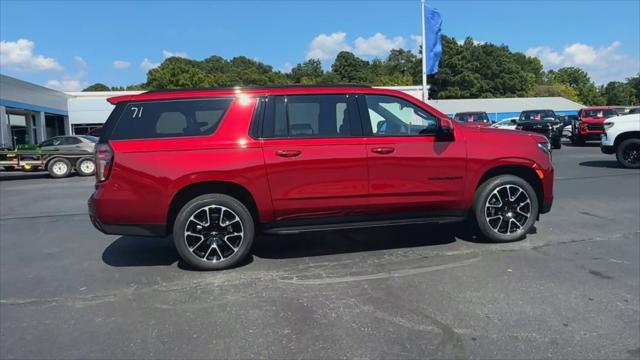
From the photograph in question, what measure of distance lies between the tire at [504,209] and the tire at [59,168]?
16408 millimetres

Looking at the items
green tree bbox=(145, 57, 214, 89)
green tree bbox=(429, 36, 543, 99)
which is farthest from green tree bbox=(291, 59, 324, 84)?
green tree bbox=(145, 57, 214, 89)

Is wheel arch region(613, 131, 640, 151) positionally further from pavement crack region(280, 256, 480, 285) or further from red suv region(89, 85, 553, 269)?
pavement crack region(280, 256, 480, 285)

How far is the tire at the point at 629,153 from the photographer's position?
541 inches

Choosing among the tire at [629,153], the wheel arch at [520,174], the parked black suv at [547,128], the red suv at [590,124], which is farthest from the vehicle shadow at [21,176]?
the red suv at [590,124]

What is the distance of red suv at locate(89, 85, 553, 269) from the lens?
5.10 meters

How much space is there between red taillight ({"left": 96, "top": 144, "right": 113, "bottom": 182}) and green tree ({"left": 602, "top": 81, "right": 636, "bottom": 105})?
129m

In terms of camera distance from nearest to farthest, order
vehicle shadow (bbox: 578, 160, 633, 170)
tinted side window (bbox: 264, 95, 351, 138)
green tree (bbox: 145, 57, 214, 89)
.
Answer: tinted side window (bbox: 264, 95, 351, 138) → vehicle shadow (bbox: 578, 160, 633, 170) → green tree (bbox: 145, 57, 214, 89)

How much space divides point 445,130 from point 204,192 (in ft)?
8.93

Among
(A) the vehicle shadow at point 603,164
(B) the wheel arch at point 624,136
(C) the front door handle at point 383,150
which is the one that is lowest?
(A) the vehicle shadow at point 603,164

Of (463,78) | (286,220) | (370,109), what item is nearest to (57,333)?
(286,220)

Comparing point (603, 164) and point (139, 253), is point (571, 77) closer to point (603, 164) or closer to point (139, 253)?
point (603, 164)

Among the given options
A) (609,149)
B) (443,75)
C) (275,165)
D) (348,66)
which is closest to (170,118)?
(275,165)

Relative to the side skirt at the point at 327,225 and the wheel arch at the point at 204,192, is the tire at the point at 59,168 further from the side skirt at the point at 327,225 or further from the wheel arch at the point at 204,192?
the side skirt at the point at 327,225

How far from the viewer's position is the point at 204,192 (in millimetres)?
5344
